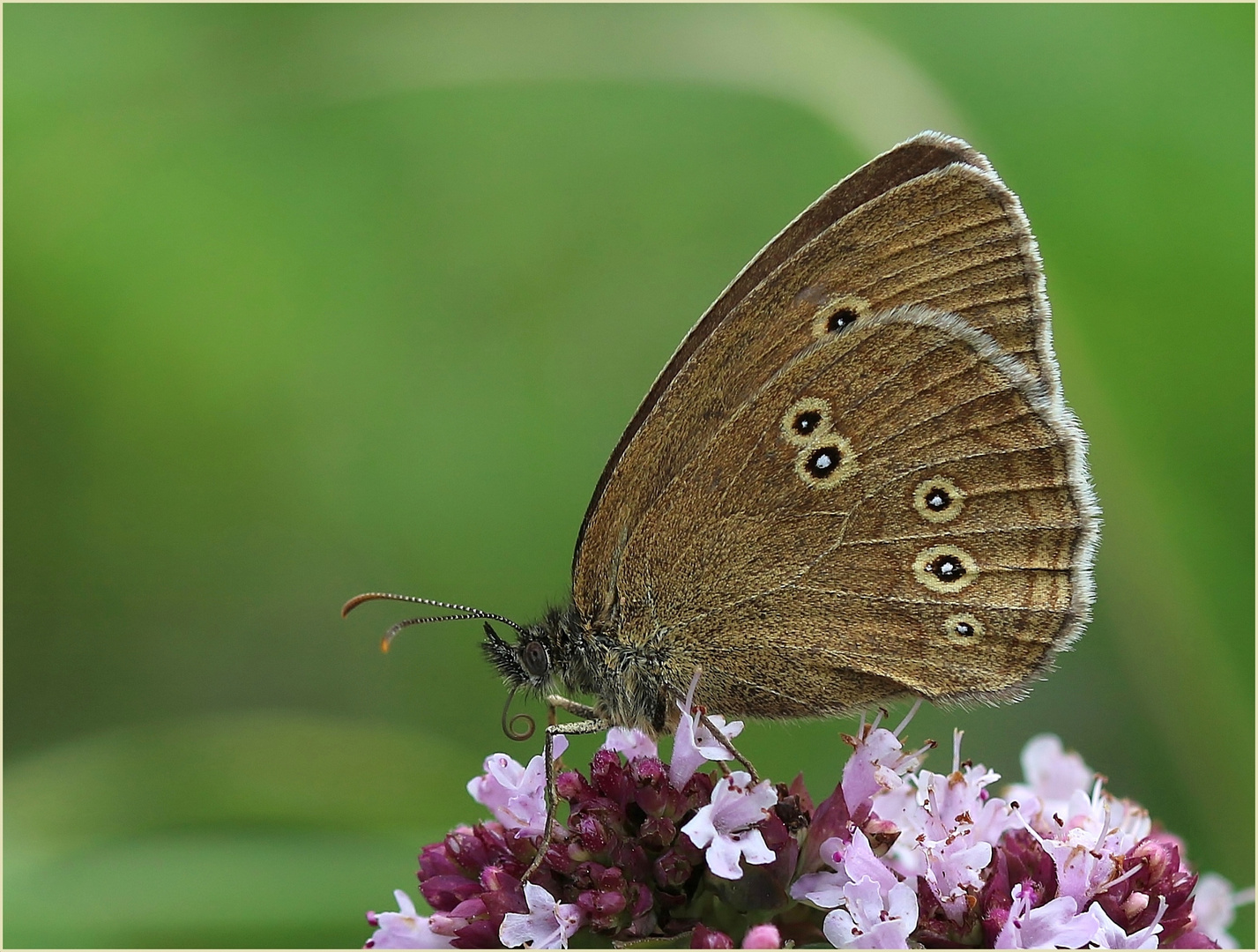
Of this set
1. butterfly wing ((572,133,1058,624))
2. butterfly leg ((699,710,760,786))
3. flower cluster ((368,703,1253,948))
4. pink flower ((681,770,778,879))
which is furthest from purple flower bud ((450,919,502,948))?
butterfly wing ((572,133,1058,624))

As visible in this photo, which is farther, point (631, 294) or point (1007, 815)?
point (631, 294)

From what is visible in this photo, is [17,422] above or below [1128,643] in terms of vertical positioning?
above

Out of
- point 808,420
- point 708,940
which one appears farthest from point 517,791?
point 808,420

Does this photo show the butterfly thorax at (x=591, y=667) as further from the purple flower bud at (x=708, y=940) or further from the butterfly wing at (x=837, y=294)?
the purple flower bud at (x=708, y=940)

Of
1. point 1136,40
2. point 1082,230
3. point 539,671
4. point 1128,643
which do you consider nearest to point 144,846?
point 539,671

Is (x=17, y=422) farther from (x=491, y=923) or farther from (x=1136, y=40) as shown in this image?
(x=1136, y=40)

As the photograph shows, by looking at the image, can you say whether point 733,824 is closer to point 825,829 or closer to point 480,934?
point 825,829

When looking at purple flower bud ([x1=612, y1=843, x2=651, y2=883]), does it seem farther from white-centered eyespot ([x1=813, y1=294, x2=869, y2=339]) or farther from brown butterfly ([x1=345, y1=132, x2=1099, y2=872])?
white-centered eyespot ([x1=813, y1=294, x2=869, y2=339])
